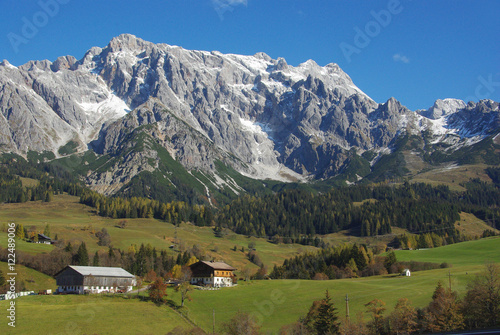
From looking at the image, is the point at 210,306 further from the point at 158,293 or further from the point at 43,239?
the point at 43,239

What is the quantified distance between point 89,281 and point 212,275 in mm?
37568

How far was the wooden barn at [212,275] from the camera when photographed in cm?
12912

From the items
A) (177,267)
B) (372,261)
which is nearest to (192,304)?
(177,267)

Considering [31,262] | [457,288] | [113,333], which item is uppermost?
[31,262]

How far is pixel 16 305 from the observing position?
78375mm

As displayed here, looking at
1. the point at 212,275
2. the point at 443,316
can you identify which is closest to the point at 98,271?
the point at 212,275

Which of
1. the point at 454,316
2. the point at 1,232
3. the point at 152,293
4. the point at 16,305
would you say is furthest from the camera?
the point at 1,232

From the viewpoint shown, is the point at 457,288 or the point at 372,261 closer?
the point at 457,288

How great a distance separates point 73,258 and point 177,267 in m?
30.7

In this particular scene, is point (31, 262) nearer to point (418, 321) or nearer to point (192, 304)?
point (192, 304)

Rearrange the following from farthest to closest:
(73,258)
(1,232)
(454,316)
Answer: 1. (1,232)
2. (73,258)
3. (454,316)

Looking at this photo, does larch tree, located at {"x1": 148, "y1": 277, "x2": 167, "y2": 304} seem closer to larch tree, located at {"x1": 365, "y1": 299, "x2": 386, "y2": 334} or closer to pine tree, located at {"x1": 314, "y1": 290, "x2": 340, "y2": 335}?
pine tree, located at {"x1": 314, "y1": 290, "x2": 340, "y2": 335}

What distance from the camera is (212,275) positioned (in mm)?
129500

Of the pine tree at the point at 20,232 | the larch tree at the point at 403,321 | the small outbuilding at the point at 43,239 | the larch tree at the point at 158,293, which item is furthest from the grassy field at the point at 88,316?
the pine tree at the point at 20,232
